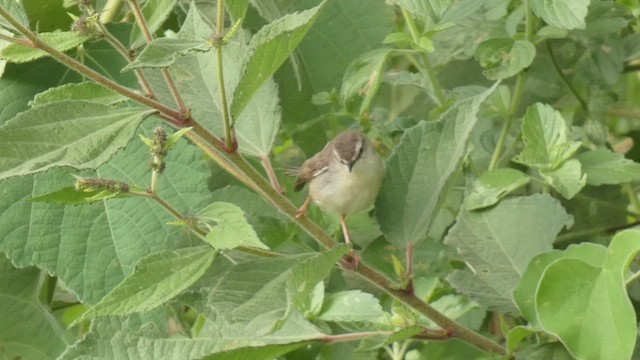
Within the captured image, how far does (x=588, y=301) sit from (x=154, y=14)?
0.75 metres

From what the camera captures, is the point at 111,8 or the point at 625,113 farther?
the point at 625,113

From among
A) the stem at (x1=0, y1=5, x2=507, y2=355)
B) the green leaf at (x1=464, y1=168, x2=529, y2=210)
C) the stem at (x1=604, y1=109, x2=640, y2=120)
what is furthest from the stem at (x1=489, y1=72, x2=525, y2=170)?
the stem at (x1=0, y1=5, x2=507, y2=355)

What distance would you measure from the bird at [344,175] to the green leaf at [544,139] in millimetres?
287

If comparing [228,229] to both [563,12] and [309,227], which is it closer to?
[309,227]

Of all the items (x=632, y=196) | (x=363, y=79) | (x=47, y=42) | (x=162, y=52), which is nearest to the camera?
(x=162, y=52)

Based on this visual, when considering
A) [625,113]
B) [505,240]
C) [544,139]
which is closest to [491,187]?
[505,240]

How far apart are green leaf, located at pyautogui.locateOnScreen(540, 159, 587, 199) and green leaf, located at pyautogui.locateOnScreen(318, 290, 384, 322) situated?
438 millimetres

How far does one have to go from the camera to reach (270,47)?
4.50ft

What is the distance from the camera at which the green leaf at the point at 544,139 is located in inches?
79.9

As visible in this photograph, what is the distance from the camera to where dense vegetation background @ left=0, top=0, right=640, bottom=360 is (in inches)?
55.1

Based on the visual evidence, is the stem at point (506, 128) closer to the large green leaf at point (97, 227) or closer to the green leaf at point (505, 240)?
the green leaf at point (505, 240)

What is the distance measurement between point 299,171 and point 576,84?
780 millimetres

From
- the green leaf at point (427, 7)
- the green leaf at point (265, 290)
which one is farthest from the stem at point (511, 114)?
the green leaf at point (265, 290)

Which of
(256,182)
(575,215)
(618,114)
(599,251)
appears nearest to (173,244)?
(256,182)
